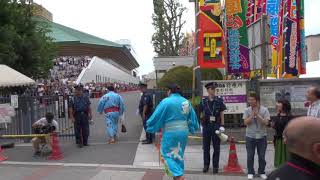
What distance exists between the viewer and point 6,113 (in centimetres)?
1511

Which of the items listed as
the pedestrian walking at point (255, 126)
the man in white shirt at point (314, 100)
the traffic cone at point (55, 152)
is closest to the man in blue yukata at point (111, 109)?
the traffic cone at point (55, 152)

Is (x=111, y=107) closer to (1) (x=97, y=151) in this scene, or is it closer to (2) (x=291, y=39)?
(1) (x=97, y=151)

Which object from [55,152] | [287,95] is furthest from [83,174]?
[287,95]

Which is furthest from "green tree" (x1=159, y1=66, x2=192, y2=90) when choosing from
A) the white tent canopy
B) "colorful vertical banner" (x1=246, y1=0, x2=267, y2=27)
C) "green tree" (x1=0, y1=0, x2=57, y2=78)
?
"green tree" (x1=0, y1=0, x2=57, y2=78)

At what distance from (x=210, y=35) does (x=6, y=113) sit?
6.46 m

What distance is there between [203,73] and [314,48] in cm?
4022

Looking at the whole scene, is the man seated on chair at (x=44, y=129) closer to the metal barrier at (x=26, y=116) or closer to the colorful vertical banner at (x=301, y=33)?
the metal barrier at (x=26, y=116)

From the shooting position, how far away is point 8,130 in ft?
52.2

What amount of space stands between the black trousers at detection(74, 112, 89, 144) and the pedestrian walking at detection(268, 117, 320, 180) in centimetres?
1169

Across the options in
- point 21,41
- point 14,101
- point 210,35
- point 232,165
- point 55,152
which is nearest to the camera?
point 232,165

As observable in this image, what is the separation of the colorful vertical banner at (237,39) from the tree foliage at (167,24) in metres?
34.0

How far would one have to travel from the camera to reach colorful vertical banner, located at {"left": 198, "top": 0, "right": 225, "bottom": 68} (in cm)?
1545

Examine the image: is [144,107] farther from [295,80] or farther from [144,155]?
[295,80]

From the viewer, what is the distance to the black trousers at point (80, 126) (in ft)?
46.1
